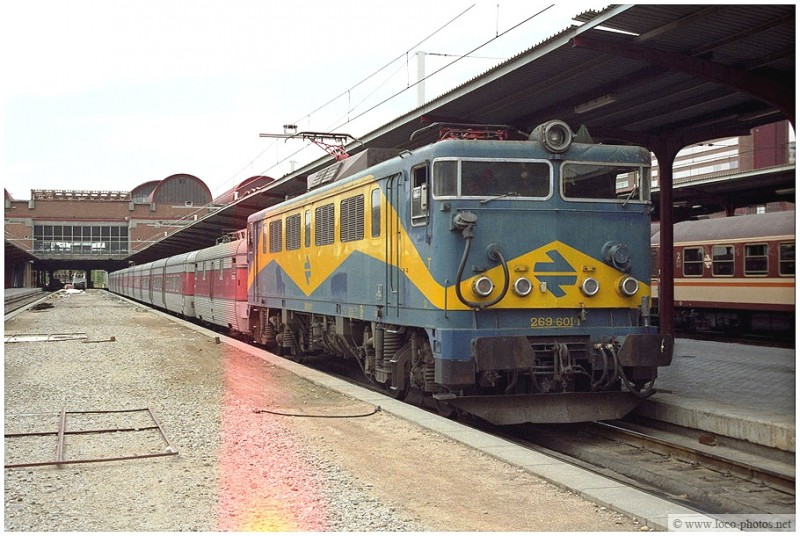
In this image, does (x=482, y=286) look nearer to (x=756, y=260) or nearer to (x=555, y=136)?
(x=555, y=136)

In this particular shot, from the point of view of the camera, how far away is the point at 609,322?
32.8 ft

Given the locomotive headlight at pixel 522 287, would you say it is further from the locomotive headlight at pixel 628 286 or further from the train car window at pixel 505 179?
the locomotive headlight at pixel 628 286

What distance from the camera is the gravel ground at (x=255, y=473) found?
5859 millimetres

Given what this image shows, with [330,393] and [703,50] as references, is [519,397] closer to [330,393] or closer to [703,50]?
[330,393]

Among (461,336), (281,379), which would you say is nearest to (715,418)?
(461,336)

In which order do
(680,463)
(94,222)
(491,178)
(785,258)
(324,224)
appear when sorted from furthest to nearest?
(94,222) < (785,258) < (324,224) < (491,178) < (680,463)

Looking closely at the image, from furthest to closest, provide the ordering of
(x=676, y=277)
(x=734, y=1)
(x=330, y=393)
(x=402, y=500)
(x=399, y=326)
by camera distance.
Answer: (x=676, y=277) < (x=330, y=393) < (x=399, y=326) < (x=734, y=1) < (x=402, y=500)

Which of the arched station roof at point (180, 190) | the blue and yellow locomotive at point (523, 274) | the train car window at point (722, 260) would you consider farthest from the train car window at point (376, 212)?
the arched station roof at point (180, 190)

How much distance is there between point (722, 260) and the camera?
23219mm

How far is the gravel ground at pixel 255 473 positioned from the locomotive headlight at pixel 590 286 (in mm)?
2594

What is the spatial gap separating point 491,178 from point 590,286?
1725mm

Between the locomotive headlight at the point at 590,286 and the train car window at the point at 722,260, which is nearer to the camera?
the locomotive headlight at the point at 590,286

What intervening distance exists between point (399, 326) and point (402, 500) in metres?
4.88

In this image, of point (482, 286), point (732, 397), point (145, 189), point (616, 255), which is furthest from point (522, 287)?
point (145, 189)
